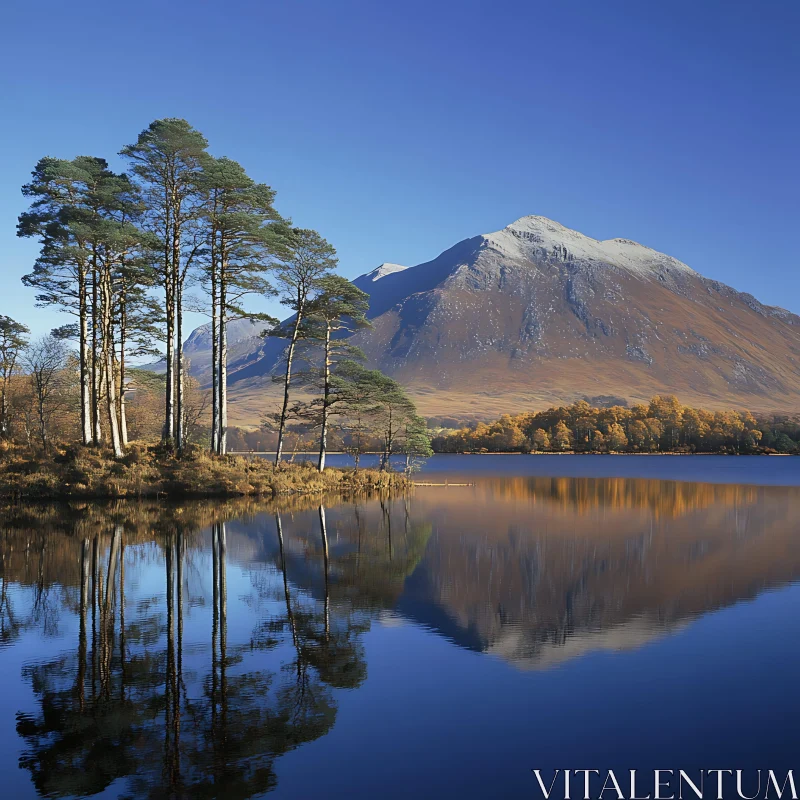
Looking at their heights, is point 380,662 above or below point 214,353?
below

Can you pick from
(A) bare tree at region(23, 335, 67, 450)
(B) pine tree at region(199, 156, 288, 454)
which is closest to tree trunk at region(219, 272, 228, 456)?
(B) pine tree at region(199, 156, 288, 454)

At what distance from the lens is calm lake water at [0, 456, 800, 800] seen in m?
7.75

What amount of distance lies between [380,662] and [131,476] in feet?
86.3

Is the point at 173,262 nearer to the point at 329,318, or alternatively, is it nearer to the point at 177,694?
the point at 329,318

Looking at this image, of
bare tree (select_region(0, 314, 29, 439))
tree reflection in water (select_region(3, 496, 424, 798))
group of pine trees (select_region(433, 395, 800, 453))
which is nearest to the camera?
tree reflection in water (select_region(3, 496, 424, 798))

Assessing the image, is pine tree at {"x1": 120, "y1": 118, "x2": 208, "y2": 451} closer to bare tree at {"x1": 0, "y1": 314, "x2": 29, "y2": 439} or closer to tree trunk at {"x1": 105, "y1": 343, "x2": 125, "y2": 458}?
tree trunk at {"x1": 105, "y1": 343, "x2": 125, "y2": 458}

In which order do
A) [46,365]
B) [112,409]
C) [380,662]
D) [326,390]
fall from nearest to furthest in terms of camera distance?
[380,662]
[112,409]
[326,390]
[46,365]

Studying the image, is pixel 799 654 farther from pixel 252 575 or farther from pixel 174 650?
pixel 252 575

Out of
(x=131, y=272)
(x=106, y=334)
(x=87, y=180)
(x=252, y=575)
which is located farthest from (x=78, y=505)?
(x=252, y=575)

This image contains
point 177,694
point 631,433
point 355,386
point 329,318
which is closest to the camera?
point 177,694

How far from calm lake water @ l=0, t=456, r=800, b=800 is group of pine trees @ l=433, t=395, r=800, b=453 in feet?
395

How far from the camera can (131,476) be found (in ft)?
113

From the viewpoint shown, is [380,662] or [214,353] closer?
[380,662]

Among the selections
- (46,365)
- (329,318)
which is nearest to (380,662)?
(329,318)
